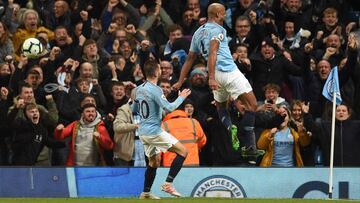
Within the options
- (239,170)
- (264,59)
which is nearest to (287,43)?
(264,59)

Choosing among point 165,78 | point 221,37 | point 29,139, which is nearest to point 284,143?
point 165,78

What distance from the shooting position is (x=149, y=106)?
1700 cm

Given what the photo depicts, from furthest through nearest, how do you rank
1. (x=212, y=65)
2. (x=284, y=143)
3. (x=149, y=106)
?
1. (x=284, y=143)
2. (x=149, y=106)
3. (x=212, y=65)

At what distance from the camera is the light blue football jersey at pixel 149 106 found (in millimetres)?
16859

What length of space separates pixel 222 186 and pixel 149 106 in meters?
2.70

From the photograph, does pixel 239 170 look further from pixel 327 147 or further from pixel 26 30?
pixel 26 30

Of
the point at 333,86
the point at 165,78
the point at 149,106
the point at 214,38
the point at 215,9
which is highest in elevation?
the point at 215,9

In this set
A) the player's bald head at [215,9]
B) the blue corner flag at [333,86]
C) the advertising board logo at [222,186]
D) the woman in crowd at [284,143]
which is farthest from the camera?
the woman in crowd at [284,143]

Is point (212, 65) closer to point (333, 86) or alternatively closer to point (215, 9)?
point (215, 9)

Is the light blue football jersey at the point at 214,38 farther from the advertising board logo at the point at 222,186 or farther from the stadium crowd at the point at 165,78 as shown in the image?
the advertising board logo at the point at 222,186

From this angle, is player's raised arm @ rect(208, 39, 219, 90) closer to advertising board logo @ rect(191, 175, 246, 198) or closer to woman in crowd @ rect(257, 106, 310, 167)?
advertising board logo @ rect(191, 175, 246, 198)

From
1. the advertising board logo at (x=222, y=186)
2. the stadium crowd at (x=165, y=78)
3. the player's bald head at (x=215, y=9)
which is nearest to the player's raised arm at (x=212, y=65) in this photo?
the player's bald head at (x=215, y=9)

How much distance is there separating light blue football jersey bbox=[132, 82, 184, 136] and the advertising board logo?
219 cm

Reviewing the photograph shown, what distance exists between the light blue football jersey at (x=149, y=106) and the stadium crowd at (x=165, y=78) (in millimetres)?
2046
